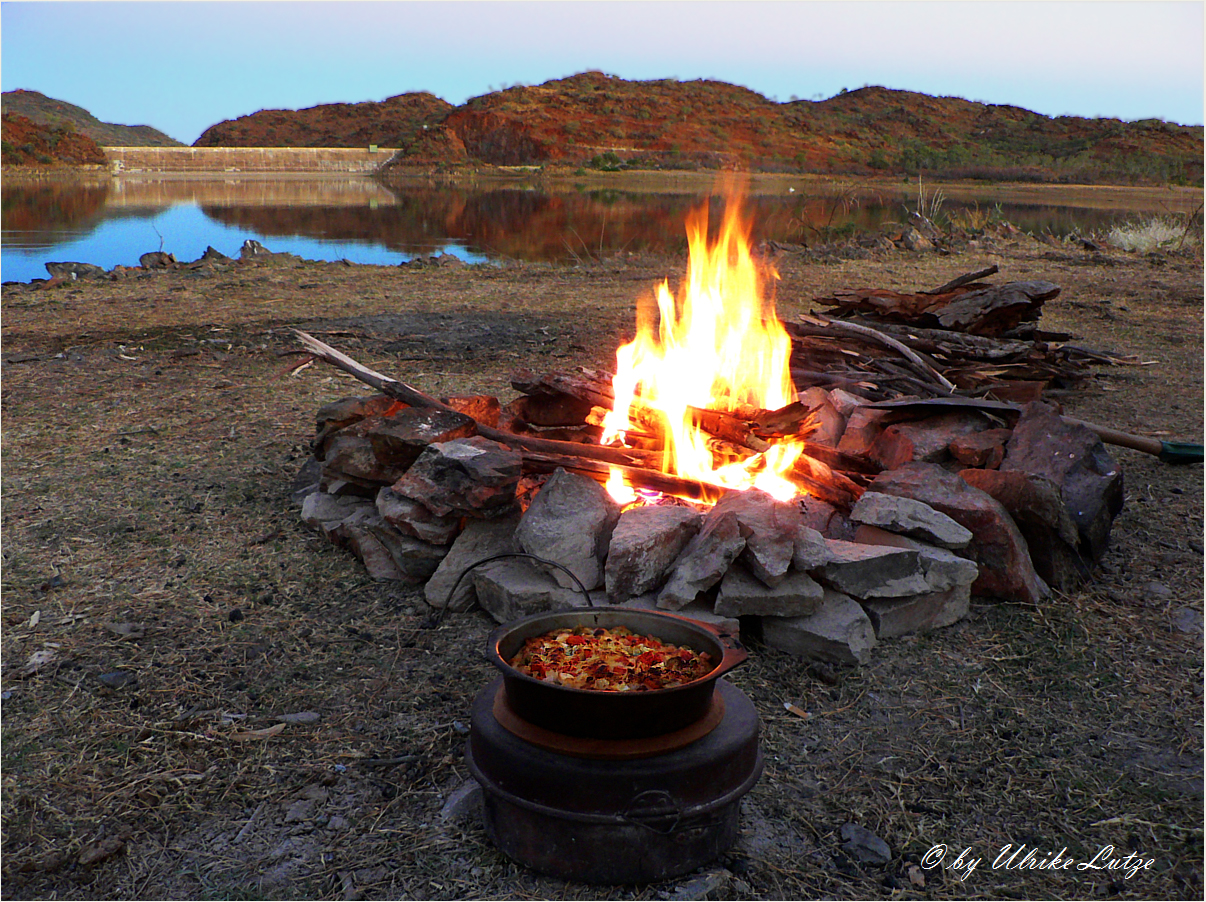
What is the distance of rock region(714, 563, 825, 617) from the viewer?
308cm

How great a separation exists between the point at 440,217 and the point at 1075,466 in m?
22.6

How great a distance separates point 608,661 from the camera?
224cm

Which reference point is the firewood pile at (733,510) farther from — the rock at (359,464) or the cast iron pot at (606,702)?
the cast iron pot at (606,702)

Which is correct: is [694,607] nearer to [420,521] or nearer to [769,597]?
[769,597]

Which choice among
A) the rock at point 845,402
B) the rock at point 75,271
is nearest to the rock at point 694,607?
the rock at point 845,402

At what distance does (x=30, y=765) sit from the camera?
98.3 inches

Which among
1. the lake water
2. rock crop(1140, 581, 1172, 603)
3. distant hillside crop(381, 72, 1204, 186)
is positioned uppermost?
distant hillside crop(381, 72, 1204, 186)

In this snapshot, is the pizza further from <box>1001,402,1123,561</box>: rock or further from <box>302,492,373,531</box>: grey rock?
<box>1001,402,1123,561</box>: rock

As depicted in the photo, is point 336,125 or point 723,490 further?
point 336,125

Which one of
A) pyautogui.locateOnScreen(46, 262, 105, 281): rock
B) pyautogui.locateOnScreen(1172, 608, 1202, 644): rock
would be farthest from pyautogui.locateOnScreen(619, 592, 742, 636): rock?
pyautogui.locateOnScreen(46, 262, 105, 281): rock

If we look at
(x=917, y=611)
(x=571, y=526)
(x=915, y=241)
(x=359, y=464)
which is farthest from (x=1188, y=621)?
(x=915, y=241)

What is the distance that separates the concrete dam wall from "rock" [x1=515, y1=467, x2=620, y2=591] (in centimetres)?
5303

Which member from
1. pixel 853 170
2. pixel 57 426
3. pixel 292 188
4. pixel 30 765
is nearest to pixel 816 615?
pixel 30 765

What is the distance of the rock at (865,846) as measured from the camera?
2.24 metres
